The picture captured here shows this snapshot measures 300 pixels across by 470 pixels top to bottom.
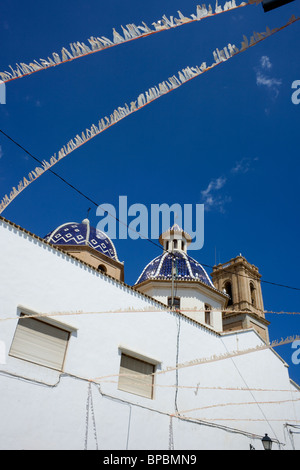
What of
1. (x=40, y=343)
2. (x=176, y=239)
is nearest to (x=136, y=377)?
(x=40, y=343)

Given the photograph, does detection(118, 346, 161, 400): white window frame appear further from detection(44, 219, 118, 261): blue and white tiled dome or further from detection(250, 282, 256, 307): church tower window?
detection(250, 282, 256, 307): church tower window

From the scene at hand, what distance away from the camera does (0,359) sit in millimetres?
7613

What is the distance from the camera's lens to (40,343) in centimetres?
846

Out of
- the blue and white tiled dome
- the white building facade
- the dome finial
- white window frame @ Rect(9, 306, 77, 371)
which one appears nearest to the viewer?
the white building facade

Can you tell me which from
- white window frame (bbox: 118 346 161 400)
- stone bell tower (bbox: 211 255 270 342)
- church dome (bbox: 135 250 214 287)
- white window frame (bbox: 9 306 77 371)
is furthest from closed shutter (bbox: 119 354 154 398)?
stone bell tower (bbox: 211 255 270 342)

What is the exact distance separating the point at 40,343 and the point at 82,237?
8.11m

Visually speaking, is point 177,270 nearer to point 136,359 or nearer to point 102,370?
point 136,359

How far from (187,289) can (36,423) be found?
33.8 ft

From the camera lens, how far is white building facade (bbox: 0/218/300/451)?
25.8 feet

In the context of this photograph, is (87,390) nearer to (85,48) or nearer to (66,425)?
(66,425)

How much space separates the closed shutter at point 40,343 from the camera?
8117 millimetres

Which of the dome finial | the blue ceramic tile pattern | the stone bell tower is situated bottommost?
the blue ceramic tile pattern

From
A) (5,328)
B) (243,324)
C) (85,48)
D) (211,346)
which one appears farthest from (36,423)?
(243,324)

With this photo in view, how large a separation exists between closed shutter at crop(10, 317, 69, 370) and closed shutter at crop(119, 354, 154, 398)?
1.78 metres
